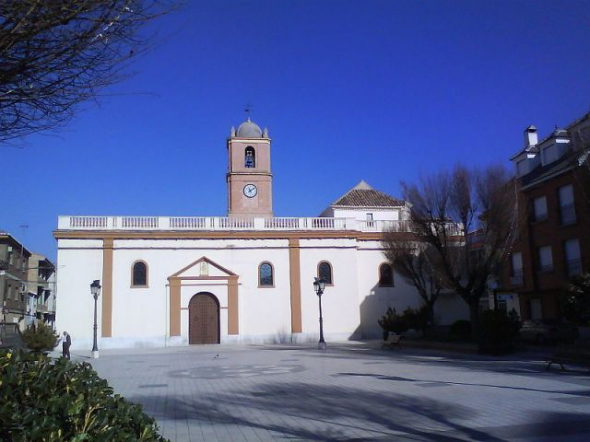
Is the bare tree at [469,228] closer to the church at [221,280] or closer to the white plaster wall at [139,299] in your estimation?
the church at [221,280]

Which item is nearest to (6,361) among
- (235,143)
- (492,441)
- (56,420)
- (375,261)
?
(56,420)

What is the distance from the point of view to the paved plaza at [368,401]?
8180 millimetres

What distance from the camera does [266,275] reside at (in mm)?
37219

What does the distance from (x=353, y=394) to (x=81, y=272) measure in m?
26.8

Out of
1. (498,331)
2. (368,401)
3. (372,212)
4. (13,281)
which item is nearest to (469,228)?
(498,331)

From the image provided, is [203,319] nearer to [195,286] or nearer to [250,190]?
[195,286]

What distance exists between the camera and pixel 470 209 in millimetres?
23531

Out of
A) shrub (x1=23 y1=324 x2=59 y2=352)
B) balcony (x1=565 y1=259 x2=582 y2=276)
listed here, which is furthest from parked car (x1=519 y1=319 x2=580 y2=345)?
shrub (x1=23 y1=324 x2=59 y2=352)

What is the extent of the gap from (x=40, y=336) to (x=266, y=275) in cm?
1489

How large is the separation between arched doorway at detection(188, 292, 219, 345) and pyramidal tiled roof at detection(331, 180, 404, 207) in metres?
14.5

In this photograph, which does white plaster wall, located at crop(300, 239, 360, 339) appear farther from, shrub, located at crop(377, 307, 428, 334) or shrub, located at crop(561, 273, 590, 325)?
shrub, located at crop(561, 273, 590, 325)

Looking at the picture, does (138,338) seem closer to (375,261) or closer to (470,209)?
(375,261)

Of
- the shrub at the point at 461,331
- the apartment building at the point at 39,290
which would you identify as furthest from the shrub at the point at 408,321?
the apartment building at the point at 39,290

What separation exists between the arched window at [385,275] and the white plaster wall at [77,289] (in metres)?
18.6
